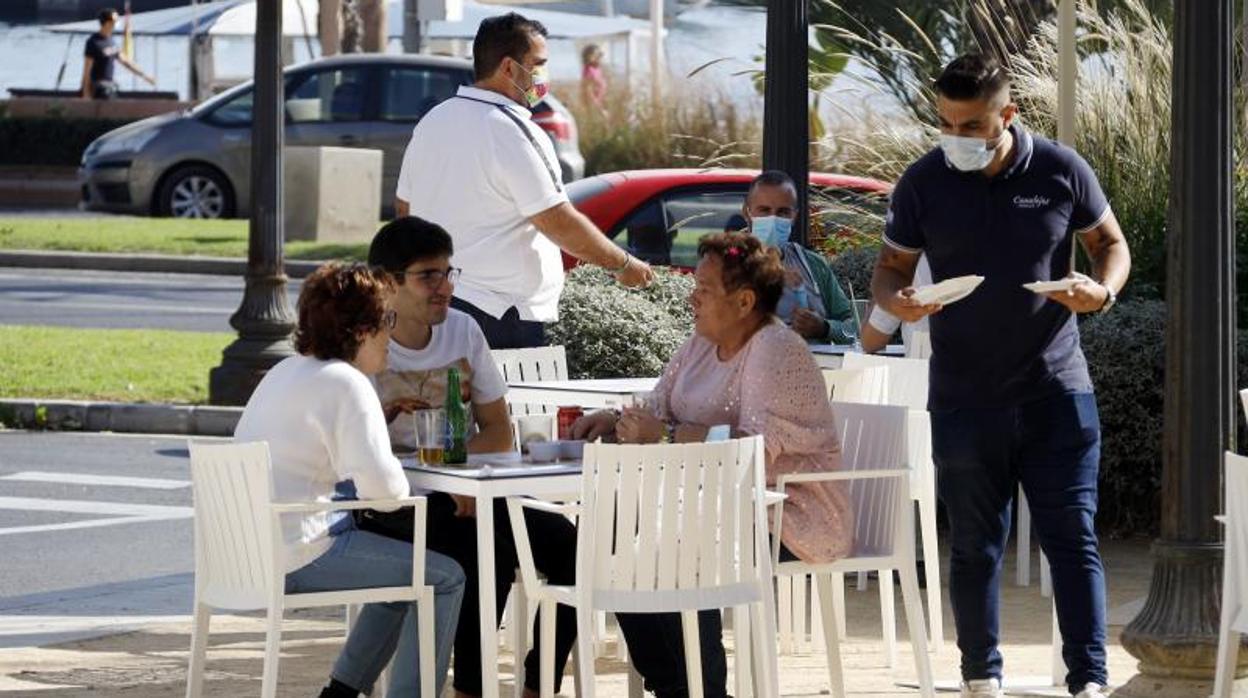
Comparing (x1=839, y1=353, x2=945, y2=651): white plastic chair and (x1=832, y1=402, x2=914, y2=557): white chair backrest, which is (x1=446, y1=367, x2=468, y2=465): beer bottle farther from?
(x1=839, y1=353, x2=945, y2=651): white plastic chair

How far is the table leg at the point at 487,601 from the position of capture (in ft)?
21.7

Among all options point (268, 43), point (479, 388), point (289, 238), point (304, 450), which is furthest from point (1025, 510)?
point (289, 238)

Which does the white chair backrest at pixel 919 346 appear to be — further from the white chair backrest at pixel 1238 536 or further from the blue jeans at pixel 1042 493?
the white chair backrest at pixel 1238 536

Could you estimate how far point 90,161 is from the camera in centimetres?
2767

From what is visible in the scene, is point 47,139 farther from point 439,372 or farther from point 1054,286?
point 1054,286

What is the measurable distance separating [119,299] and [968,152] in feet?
50.9

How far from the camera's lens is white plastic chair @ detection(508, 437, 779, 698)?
621 centimetres

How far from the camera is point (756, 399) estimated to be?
272 inches

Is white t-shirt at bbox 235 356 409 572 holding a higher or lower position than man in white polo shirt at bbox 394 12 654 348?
lower

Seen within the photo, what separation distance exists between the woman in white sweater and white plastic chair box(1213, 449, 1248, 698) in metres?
1.99

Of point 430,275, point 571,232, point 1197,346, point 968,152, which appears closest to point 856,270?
point 571,232

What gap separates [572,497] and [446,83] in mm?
19900

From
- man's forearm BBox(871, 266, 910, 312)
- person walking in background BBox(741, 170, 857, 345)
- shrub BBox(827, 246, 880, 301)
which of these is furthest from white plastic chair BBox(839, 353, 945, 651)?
shrub BBox(827, 246, 880, 301)

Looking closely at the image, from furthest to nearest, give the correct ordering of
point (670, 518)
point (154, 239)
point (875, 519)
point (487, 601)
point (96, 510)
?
1. point (154, 239)
2. point (96, 510)
3. point (875, 519)
4. point (487, 601)
5. point (670, 518)
